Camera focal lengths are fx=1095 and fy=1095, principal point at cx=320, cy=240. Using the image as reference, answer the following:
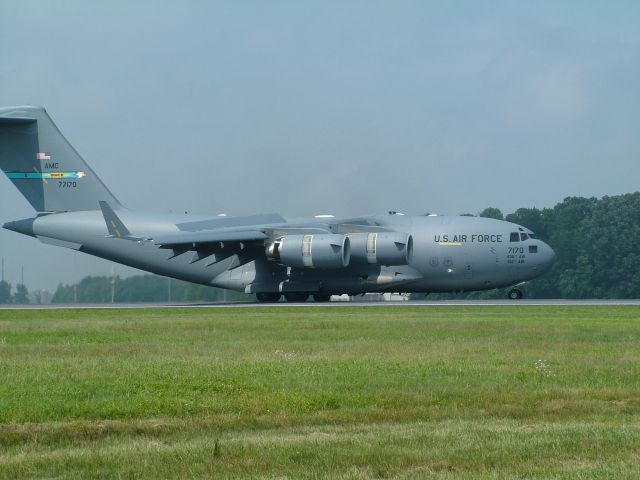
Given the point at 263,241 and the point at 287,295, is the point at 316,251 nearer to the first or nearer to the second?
the point at 263,241

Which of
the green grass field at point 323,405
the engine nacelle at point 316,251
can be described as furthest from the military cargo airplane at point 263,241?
the green grass field at point 323,405

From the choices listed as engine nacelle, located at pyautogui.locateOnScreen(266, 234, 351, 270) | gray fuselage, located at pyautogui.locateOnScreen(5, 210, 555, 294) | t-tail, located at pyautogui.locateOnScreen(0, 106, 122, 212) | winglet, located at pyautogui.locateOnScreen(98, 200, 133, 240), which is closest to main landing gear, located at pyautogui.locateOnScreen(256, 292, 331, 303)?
gray fuselage, located at pyautogui.locateOnScreen(5, 210, 555, 294)

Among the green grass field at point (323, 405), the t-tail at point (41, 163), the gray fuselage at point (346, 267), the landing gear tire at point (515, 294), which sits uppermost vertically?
the t-tail at point (41, 163)

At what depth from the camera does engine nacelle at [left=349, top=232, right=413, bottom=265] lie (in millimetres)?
47531

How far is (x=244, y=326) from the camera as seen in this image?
93.1 feet

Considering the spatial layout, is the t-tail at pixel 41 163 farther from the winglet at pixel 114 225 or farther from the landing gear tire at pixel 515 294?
the landing gear tire at pixel 515 294

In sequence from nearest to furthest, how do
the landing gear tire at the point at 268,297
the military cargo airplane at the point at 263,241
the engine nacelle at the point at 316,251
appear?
the engine nacelle at the point at 316,251 → the military cargo airplane at the point at 263,241 → the landing gear tire at the point at 268,297

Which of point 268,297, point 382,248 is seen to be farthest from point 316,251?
point 268,297

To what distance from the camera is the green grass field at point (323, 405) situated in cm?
918

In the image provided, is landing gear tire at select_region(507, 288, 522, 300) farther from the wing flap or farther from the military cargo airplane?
the wing flap

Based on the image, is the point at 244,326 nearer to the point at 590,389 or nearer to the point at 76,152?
the point at 590,389

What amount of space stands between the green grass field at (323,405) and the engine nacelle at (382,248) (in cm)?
2332

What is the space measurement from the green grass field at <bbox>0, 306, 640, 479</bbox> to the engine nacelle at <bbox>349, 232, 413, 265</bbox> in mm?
23318

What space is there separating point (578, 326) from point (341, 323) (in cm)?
625
